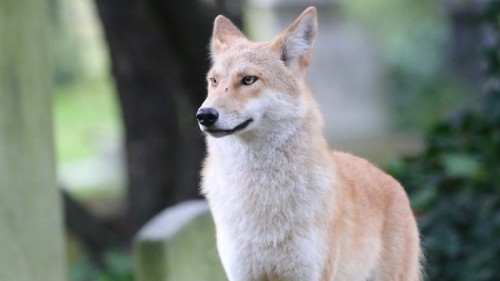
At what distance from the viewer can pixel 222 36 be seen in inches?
214

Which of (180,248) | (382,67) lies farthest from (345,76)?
(180,248)

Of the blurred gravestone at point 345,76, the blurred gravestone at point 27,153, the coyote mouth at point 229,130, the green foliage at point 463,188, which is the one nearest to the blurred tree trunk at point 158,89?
the green foliage at point 463,188

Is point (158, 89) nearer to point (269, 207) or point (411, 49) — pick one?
point (269, 207)

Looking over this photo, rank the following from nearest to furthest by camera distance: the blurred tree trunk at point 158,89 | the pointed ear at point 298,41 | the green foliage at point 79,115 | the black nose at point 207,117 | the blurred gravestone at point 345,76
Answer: the black nose at point 207,117 → the pointed ear at point 298,41 → the blurred tree trunk at point 158,89 → the green foliage at point 79,115 → the blurred gravestone at point 345,76

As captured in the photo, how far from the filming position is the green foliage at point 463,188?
7.84 meters

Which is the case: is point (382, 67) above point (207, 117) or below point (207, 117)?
below

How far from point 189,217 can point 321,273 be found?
139 centimetres

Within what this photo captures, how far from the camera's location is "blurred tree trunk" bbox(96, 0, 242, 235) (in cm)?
946

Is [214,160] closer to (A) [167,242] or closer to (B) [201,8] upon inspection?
(A) [167,242]

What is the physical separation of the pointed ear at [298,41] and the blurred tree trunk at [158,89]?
171 inches

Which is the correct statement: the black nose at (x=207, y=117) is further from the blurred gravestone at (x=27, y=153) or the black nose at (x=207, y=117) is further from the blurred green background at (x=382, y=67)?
the blurred green background at (x=382, y=67)

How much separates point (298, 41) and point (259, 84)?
1.19 feet

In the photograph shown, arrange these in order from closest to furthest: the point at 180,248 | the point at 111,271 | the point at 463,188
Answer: the point at 180,248 → the point at 463,188 → the point at 111,271

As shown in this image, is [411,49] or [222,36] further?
Result: [411,49]
